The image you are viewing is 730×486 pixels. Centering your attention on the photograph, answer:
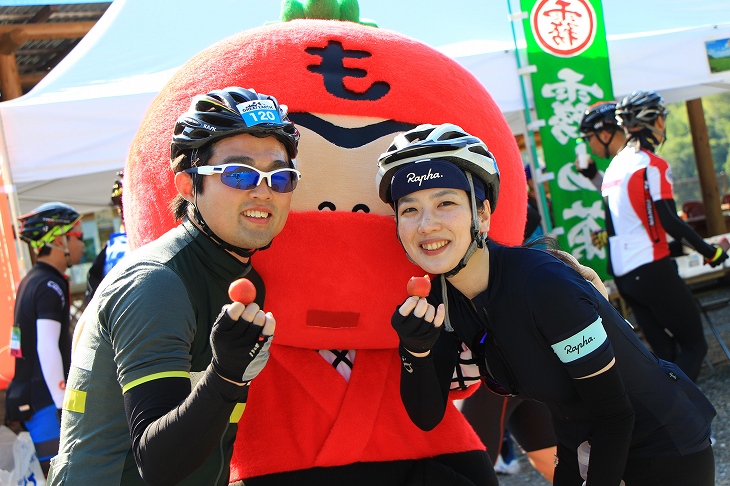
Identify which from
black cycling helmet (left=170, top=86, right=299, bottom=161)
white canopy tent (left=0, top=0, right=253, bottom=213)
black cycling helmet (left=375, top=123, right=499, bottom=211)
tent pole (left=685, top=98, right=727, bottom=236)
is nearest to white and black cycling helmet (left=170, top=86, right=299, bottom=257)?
black cycling helmet (left=170, top=86, right=299, bottom=161)

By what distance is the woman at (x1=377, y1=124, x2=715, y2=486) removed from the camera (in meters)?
1.92

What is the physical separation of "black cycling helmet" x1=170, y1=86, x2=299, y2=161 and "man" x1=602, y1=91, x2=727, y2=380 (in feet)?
11.6

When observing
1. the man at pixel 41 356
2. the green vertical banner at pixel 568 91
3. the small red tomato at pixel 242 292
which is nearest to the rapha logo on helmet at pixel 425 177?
the small red tomato at pixel 242 292

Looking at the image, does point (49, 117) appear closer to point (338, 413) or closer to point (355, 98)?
point (355, 98)

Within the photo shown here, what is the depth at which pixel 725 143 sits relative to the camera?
21031 millimetres

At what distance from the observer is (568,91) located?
580 cm

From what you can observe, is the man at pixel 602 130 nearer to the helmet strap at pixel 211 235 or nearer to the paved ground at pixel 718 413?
the paved ground at pixel 718 413

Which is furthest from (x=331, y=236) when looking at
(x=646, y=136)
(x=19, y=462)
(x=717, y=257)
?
(x=717, y=257)

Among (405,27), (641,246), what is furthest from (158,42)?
(641,246)

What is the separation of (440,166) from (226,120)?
1.98 ft

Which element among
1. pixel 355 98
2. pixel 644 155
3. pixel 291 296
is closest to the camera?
pixel 291 296

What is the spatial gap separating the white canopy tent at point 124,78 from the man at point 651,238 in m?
0.74

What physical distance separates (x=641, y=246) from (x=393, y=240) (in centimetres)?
317

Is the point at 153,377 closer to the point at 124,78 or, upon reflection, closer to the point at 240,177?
the point at 240,177
